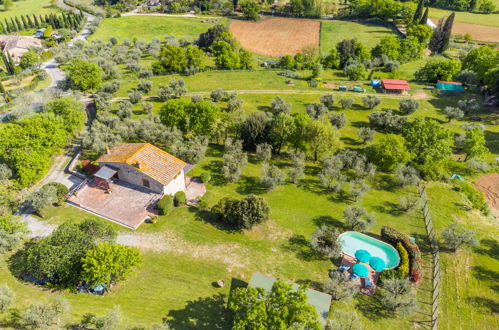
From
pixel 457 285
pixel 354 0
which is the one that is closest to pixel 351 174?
pixel 457 285

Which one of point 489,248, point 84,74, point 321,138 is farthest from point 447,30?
point 84,74

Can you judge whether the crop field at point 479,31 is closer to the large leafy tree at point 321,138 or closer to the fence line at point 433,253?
the large leafy tree at point 321,138

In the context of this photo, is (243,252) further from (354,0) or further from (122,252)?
(354,0)

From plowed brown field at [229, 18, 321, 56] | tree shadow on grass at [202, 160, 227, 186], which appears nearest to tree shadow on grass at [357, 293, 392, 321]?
tree shadow on grass at [202, 160, 227, 186]

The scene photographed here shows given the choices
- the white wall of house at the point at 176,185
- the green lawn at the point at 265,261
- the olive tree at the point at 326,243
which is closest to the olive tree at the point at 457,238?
the green lawn at the point at 265,261

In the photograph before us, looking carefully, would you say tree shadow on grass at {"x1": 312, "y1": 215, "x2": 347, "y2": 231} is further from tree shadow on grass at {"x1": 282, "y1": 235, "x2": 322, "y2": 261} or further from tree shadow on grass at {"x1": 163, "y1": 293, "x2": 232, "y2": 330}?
tree shadow on grass at {"x1": 163, "y1": 293, "x2": 232, "y2": 330}

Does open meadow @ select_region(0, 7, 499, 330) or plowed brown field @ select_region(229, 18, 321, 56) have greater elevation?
plowed brown field @ select_region(229, 18, 321, 56)

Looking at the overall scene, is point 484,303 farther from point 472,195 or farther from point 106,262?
point 106,262
